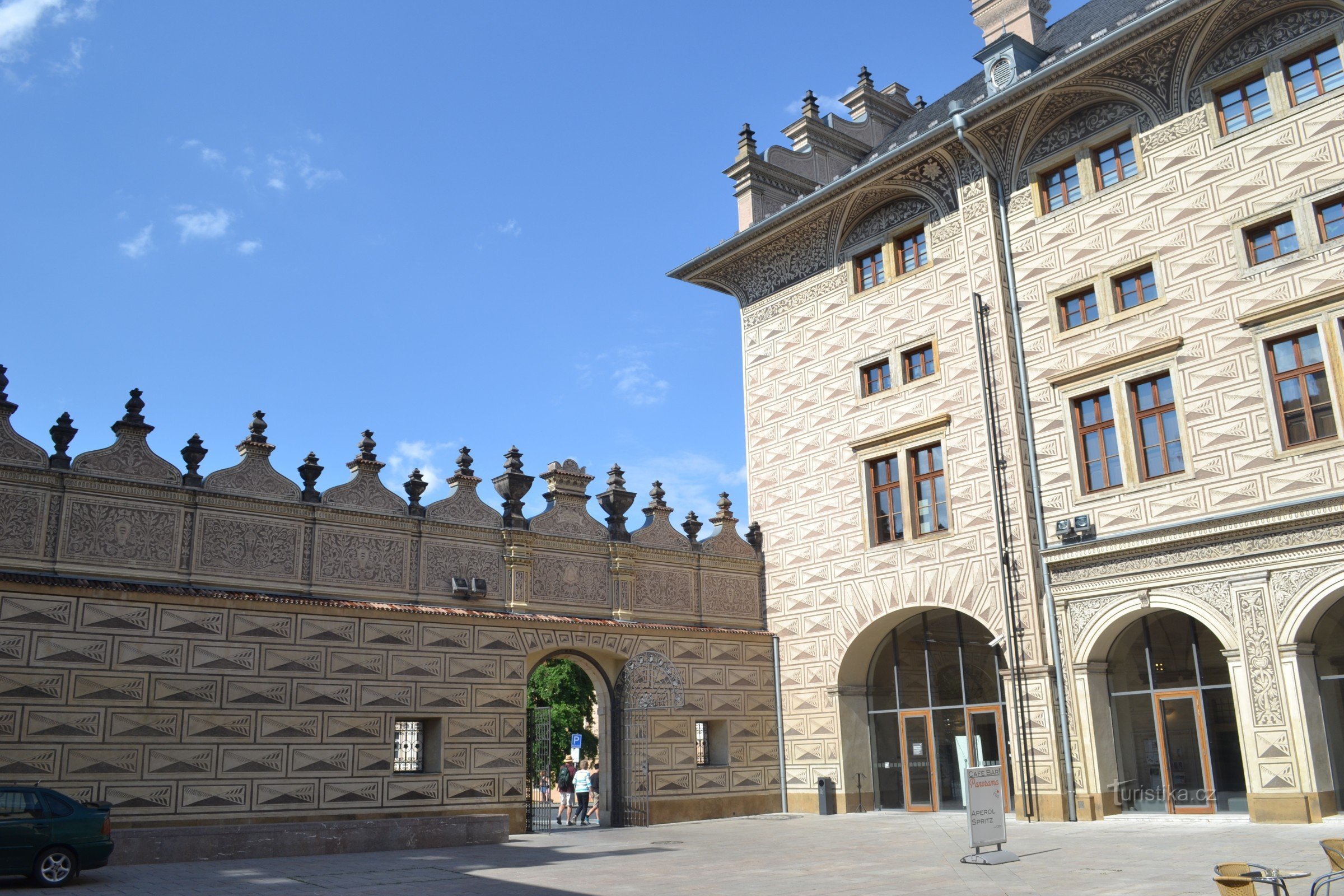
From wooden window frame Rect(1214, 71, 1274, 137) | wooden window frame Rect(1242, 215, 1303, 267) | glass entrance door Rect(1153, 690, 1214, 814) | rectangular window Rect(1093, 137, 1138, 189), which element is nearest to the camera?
wooden window frame Rect(1242, 215, 1303, 267)

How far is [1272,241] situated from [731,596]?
11.3m

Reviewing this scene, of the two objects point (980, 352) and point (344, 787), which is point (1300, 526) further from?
point (344, 787)

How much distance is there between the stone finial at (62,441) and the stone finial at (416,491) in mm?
4988

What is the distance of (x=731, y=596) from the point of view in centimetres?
2220

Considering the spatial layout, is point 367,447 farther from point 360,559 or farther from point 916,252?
point 916,252

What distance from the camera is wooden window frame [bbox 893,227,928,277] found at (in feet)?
67.6

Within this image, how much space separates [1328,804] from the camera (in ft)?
47.0

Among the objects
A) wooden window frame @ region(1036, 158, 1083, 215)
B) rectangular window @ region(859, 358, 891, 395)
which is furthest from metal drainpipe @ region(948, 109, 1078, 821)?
rectangular window @ region(859, 358, 891, 395)

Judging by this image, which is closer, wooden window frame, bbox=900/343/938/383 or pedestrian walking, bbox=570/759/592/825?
wooden window frame, bbox=900/343/938/383

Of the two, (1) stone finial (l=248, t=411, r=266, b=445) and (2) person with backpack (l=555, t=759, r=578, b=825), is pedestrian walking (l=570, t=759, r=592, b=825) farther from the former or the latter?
(1) stone finial (l=248, t=411, r=266, b=445)

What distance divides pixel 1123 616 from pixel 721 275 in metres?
11.5

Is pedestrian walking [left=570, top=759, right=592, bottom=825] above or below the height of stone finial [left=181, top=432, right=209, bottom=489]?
below

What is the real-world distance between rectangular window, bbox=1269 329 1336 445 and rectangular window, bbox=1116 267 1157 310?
2.18 m

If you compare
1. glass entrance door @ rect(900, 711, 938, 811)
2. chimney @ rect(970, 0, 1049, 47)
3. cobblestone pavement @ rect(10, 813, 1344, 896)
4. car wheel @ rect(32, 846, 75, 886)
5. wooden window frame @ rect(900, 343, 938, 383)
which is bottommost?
cobblestone pavement @ rect(10, 813, 1344, 896)
